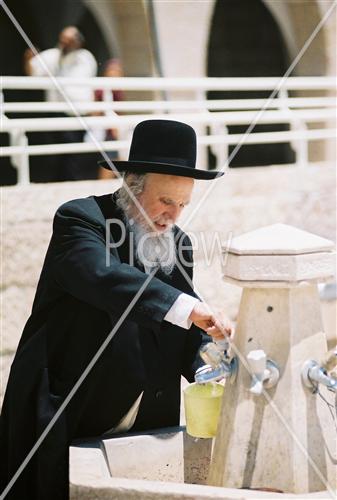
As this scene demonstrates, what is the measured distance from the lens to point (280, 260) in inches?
85.3

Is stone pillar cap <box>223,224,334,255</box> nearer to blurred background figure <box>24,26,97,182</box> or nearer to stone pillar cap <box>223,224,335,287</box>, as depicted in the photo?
stone pillar cap <box>223,224,335,287</box>

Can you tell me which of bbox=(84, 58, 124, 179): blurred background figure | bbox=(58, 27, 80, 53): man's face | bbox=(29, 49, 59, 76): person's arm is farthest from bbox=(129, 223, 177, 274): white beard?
bbox=(58, 27, 80, 53): man's face

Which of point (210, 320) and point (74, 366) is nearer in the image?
point (210, 320)

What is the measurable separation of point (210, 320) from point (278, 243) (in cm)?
27

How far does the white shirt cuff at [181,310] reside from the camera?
2.25 m

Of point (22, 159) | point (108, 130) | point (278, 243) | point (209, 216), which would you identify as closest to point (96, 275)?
point (278, 243)

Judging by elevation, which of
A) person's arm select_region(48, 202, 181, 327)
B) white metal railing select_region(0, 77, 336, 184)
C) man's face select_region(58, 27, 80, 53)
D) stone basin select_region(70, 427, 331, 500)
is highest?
man's face select_region(58, 27, 80, 53)

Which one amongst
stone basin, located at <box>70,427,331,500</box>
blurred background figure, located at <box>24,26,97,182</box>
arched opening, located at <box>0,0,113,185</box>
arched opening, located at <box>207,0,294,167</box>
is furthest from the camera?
arched opening, located at <box>207,0,294,167</box>

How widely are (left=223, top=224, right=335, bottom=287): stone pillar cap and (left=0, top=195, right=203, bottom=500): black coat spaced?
333mm

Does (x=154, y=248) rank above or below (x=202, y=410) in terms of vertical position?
above

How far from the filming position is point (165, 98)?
890cm

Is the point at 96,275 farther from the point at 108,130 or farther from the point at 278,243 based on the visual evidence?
the point at 108,130

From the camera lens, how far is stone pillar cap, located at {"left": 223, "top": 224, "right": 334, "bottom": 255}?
2.17 meters

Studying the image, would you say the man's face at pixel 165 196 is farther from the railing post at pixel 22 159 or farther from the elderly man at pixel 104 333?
the railing post at pixel 22 159
